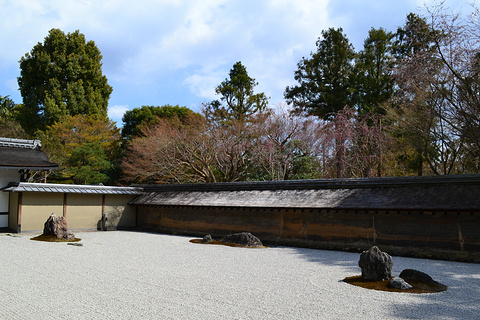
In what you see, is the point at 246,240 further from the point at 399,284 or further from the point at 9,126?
the point at 9,126

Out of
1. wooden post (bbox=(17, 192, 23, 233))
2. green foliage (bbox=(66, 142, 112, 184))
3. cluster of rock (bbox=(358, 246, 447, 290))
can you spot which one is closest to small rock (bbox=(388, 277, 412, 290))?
cluster of rock (bbox=(358, 246, 447, 290))

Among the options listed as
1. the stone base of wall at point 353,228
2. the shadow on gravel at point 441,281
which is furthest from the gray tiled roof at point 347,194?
the shadow on gravel at point 441,281

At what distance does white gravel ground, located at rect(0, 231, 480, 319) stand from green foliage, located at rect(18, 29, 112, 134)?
2045 centimetres

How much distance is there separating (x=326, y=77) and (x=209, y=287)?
21.7 m

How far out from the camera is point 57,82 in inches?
1089

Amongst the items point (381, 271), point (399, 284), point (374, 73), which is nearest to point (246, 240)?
point (381, 271)

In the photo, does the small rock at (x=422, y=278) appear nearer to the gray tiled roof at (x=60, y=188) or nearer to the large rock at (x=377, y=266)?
the large rock at (x=377, y=266)

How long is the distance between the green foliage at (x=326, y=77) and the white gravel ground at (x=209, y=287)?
52.3 ft

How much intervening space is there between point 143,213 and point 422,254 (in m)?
11.6

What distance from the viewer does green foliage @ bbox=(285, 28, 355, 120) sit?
2356 centimetres

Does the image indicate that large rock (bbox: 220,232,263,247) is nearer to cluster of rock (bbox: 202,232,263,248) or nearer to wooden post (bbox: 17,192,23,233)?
cluster of rock (bbox: 202,232,263,248)

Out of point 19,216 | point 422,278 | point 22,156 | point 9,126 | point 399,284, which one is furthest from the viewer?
point 9,126

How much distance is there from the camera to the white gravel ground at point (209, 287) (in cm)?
429

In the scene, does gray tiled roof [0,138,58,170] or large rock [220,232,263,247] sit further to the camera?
gray tiled roof [0,138,58,170]
